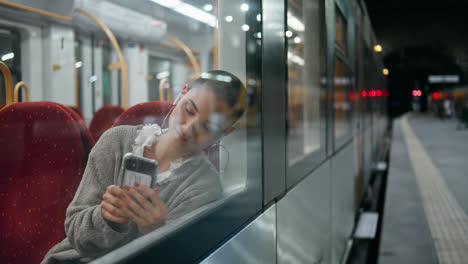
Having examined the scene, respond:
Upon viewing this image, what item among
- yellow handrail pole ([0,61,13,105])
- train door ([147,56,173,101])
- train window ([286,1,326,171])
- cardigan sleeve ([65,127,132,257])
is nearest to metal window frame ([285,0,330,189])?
train window ([286,1,326,171])

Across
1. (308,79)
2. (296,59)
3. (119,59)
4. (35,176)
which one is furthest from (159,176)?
(119,59)

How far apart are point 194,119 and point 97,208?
1.08 feet

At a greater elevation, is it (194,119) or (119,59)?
(119,59)

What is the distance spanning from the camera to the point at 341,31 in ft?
11.6

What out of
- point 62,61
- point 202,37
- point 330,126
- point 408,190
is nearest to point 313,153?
point 330,126

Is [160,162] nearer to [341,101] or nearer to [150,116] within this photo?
[150,116]

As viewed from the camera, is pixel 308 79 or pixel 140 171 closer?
pixel 140 171

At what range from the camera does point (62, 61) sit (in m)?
4.56

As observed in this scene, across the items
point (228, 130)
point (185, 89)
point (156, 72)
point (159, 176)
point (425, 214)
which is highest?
point (156, 72)

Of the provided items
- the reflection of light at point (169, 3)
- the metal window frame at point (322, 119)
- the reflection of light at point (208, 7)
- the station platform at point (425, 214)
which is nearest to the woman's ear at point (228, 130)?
the reflection of light at point (208, 7)

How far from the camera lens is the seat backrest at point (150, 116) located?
4.43 ft

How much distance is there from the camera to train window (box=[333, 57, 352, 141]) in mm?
3211

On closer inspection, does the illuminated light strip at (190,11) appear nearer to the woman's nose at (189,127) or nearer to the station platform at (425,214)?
the woman's nose at (189,127)

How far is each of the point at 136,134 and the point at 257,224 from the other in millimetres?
463
